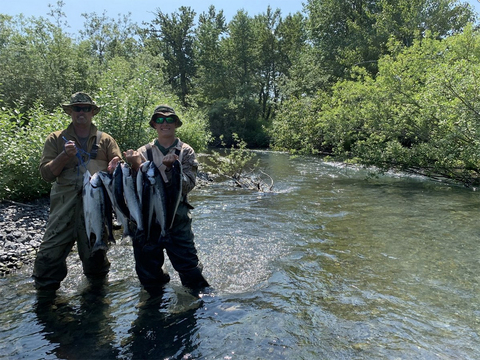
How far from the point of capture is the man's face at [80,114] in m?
4.41

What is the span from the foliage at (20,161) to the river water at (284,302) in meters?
3.90

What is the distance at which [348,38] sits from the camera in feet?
121

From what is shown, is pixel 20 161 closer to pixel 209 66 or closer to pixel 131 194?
pixel 131 194

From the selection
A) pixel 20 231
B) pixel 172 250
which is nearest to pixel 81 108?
pixel 172 250

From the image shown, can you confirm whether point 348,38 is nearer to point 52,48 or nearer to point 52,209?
point 52,48

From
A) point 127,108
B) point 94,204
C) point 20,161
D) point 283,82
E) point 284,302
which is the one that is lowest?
point 284,302

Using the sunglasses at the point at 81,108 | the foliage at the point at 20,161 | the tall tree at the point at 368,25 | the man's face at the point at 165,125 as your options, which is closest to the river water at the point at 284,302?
the man's face at the point at 165,125

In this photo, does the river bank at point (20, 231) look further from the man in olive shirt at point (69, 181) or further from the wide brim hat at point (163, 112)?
the wide brim hat at point (163, 112)

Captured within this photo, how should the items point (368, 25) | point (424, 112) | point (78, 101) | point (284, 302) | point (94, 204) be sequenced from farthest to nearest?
point (368, 25)
point (424, 112)
point (284, 302)
point (78, 101)
point (94, 204)

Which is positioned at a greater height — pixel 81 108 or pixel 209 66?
pixel 209 66

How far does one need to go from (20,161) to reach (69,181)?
605 centimetres

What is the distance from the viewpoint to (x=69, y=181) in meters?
4.35

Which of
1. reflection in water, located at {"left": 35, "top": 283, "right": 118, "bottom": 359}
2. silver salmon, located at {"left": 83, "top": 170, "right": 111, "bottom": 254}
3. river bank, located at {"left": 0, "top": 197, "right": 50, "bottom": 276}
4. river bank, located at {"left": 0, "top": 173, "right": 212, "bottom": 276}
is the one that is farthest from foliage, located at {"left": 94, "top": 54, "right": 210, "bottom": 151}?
silver salmon, located at {"left": 83, "top": 170, "right": 111, "bottom": 254}

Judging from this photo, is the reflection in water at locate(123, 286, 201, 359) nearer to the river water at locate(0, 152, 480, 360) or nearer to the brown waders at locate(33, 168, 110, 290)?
the river water at locate(0, 152, 480, 360)
